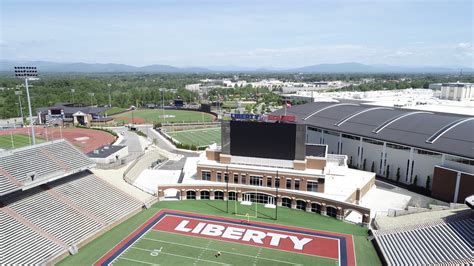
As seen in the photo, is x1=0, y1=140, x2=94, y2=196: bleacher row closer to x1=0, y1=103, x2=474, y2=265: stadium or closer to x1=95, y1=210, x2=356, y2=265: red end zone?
x1=0, y1=103, x2=474, y2=265: stadium

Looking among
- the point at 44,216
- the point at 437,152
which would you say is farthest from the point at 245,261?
the point at 437,152

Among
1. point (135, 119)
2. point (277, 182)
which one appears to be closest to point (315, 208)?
point (277, 182)

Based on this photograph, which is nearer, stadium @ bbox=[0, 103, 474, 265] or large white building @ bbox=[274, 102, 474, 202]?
stadium @ bbox=[0, 103, 474, 265]

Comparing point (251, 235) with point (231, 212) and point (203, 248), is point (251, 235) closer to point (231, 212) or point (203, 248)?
point (203, 248)

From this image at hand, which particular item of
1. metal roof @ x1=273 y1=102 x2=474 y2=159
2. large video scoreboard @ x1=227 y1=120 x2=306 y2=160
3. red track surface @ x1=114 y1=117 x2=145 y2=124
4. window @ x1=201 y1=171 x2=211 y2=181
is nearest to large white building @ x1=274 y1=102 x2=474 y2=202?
metal roof @ x1=273 y1=102 x2=474 y2=159

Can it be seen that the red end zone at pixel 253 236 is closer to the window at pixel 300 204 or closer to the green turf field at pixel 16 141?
the window at pixel 300 204

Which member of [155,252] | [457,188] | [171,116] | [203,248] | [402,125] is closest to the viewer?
[155,252]

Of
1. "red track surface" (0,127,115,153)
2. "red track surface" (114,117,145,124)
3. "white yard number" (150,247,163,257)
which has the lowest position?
"white yard number" (150,247,163,257)
